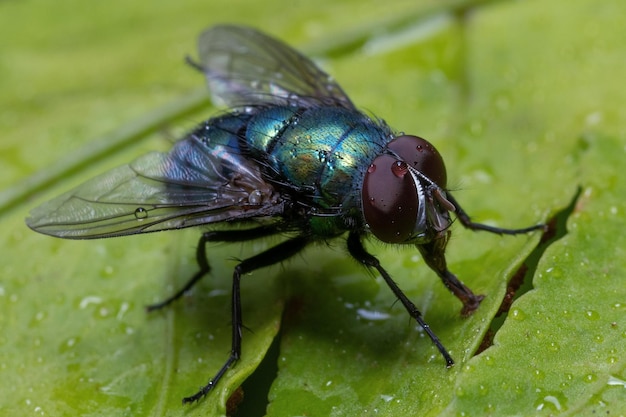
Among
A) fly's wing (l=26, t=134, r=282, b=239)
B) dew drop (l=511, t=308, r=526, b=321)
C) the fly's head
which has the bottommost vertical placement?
dew drop (l=511, t=308, r=526, b=321)

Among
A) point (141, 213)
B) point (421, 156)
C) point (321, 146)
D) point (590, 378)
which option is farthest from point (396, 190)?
point (141, 213)

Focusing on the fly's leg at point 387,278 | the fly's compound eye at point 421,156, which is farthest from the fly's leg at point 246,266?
the fly's compound eye at point 421,156

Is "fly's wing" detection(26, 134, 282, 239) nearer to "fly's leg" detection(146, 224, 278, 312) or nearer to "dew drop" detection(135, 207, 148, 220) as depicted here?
"dew drop" detection(135, 207, 148, 220)

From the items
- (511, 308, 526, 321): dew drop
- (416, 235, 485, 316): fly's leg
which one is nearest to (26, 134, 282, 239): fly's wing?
(416, 235, 485, 316): fly's leg

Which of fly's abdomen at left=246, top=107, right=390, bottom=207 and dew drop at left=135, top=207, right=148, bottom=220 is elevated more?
dew drop at left=135, top=207, right=148, bottom=220

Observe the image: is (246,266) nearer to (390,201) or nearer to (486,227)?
(390,201)

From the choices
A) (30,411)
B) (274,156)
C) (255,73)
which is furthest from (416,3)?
(30,411)
